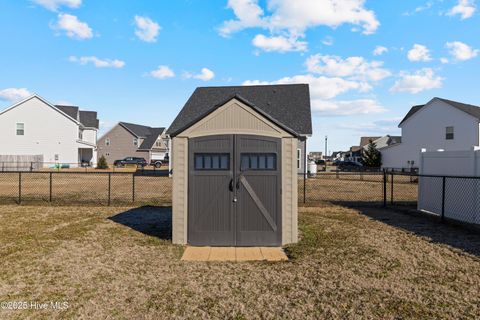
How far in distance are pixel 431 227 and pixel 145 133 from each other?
57.8 meters

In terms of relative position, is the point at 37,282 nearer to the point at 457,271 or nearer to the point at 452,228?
the point at 457,271

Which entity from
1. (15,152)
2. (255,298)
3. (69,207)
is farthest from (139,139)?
(255,298)

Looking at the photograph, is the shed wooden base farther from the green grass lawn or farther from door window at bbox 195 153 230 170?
door window at bbox 195 153 230 170

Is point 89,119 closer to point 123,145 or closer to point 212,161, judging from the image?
point 123,145

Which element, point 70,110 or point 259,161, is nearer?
point 259,161

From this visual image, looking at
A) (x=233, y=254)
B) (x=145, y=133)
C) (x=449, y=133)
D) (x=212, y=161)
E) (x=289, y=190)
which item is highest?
(x=145, y=133)

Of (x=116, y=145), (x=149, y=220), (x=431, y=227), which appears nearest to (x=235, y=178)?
(x=149, y=220)

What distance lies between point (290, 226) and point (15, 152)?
44.0 metres

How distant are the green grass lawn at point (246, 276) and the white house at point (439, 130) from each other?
2917 centimetres

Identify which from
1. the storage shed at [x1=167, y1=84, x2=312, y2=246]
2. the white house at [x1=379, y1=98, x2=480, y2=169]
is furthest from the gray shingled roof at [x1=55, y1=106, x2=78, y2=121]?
the white house at [x1=379, y1=98, x2=480, y2=169]

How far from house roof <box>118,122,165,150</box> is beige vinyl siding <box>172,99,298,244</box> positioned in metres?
50.3

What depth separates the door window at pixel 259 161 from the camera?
7.47 meters

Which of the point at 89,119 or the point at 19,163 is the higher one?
the point at 89,119

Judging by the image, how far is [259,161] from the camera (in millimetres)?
7480
